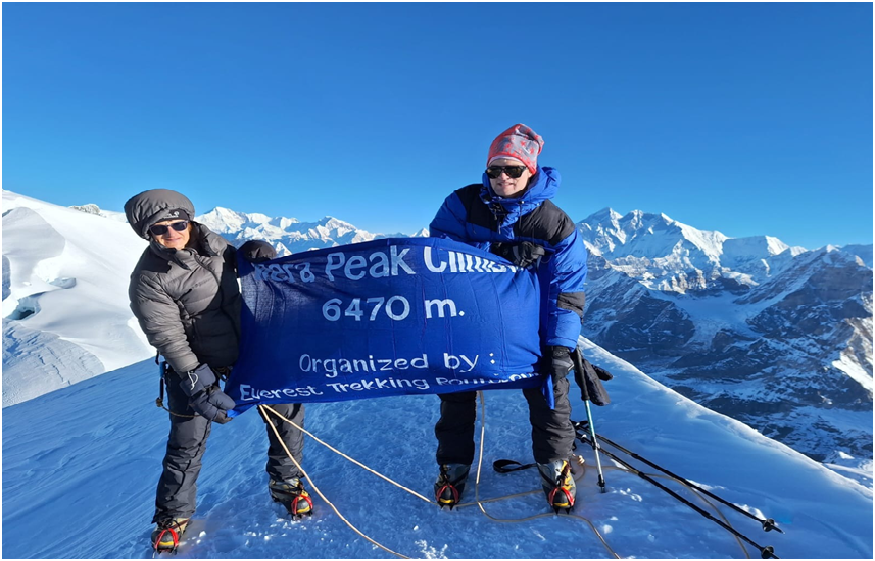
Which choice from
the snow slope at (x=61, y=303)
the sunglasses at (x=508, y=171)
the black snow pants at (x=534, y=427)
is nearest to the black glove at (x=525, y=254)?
the sunglasses at (x=508, y=171)

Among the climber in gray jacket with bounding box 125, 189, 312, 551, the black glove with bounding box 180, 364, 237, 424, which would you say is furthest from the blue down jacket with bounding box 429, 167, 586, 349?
the black glove with bounding box 180, 364, 237, 424

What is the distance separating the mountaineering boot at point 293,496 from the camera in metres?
3.93

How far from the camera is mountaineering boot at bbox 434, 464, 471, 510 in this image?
13.0ft

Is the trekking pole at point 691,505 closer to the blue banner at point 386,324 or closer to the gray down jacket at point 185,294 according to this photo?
the blue banner at point 386,324

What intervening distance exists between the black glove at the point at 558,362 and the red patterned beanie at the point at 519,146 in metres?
A: 1.62

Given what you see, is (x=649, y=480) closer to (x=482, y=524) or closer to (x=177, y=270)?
(x=482, y=524)

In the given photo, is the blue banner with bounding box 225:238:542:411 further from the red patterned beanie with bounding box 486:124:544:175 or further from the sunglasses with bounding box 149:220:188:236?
the red patterned beanie with bounding box 486:124:544:175

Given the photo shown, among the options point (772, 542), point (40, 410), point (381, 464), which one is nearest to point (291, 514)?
point (381, 464)

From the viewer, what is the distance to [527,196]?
3.68 meters

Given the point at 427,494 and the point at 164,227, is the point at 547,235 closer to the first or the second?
the point at 427,494

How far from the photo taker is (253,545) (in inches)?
143

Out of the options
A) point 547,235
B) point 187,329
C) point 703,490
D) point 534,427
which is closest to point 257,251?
point 187,329

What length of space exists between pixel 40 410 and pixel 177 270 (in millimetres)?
9142

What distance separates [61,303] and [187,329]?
21665 millimetres
